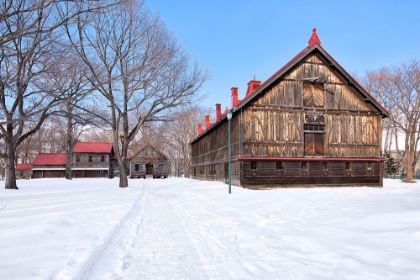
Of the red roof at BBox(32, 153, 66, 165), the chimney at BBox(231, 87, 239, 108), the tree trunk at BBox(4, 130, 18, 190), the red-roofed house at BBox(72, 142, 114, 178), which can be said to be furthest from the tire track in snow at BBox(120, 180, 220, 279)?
the red roof at BBox(32, 153, 66, 165)

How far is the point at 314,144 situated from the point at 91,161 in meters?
42.7

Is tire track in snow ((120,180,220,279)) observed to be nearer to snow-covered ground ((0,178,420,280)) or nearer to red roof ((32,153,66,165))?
snow-covered ground ((0,178,420,280))

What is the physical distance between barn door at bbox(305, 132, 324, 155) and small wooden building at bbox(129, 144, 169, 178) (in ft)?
115

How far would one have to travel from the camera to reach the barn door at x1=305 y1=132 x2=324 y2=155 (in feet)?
69.9

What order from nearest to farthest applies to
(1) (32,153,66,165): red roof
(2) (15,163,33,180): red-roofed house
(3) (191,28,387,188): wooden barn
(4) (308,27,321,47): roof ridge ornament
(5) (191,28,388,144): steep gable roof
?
(5) (191,28,388,144): steep gable roof
(3) (191,28,387,188): wooden barn
(4) (308,27,321,47): roof ridge ornament
(1) (32,153,66,165): red roof
(2) (15,163,33,180): red-roofed house

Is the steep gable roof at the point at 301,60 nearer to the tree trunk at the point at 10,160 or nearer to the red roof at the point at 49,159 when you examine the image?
the tree trunk at the point at 10,160

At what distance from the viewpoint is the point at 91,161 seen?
5231 centimetres

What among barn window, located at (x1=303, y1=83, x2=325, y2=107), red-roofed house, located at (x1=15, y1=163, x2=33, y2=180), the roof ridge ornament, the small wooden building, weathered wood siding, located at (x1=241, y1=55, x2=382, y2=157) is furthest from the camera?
red-roofed house, located at (x1=15, y1=163, x2=33, y2=180)

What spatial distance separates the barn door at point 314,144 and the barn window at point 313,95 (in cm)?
225

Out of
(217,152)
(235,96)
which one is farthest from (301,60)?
(217,152)

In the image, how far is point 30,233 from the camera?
19.3 feet

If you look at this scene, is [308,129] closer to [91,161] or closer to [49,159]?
[91,161]

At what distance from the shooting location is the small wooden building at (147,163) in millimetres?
51344

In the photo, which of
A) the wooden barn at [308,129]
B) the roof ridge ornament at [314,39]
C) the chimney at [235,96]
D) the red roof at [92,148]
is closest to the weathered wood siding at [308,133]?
the wooden barn at [308,129]
